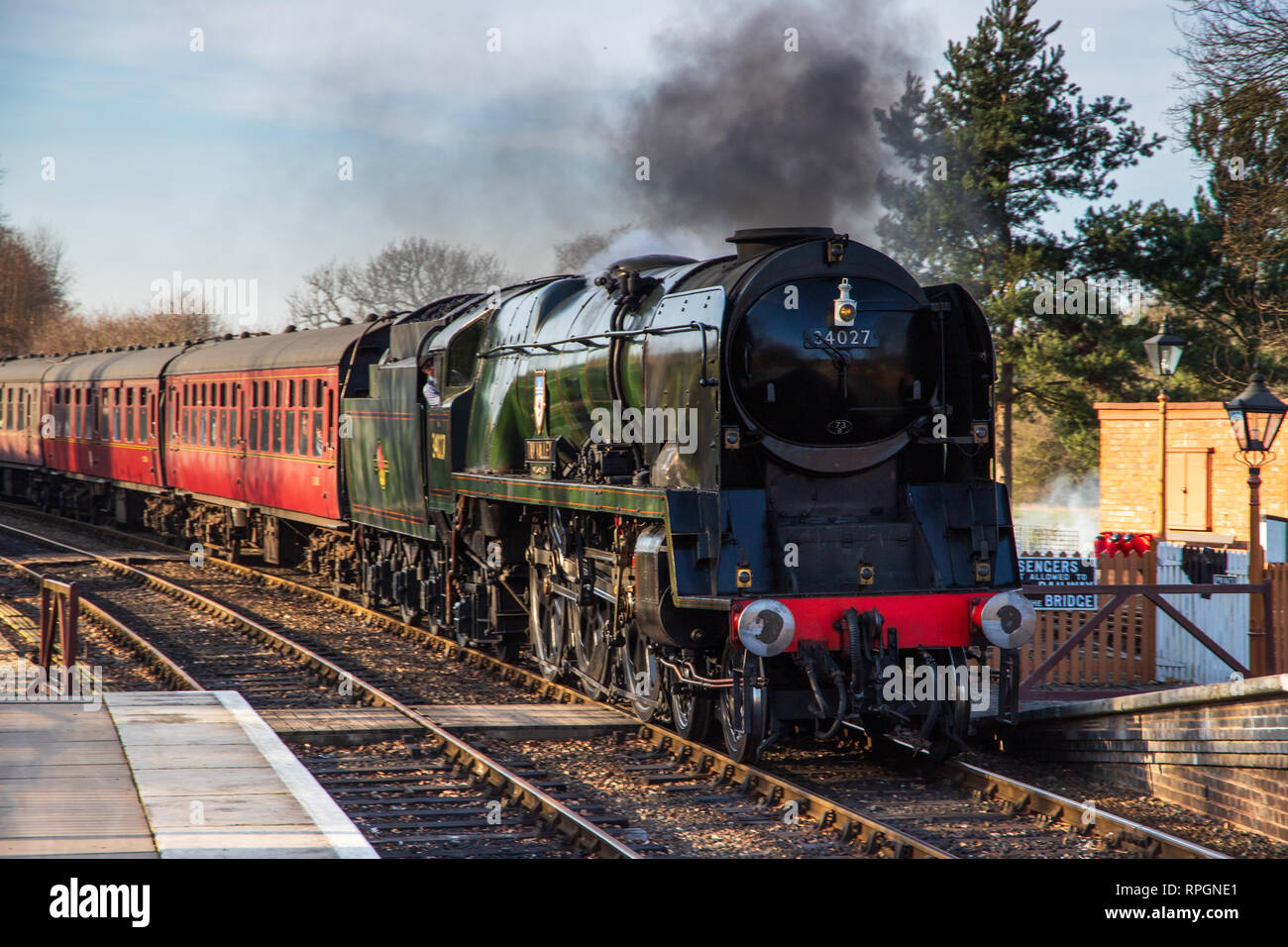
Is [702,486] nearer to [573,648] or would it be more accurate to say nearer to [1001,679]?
[1001,679]

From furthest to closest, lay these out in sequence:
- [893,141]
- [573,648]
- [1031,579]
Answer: [893,141] < [1031,579] < [573,648]

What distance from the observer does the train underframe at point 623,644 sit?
866 centimetres

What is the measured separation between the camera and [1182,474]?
24.4 meters

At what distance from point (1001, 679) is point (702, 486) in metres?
2.36

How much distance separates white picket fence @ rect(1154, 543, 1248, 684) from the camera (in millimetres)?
12852

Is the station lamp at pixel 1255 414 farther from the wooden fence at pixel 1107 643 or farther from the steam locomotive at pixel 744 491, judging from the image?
the steam locomotive at pixel 744 491

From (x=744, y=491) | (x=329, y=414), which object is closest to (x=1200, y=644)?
(x=744, y=491)

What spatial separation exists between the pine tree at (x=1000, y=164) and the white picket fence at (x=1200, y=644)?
1435 centimetres

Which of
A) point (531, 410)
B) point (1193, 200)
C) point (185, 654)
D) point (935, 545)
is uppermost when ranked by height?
point (1193, 200)

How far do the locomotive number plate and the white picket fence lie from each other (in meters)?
5.75

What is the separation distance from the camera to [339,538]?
19312 millimetres

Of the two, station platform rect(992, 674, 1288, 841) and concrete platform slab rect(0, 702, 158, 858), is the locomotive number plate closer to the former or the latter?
station platform rect(992, 674, 1288, 841)

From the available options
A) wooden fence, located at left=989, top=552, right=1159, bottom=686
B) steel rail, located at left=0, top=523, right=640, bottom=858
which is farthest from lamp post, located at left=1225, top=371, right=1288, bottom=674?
steel rail, located at left=0, top=523, right=640, bottom=858
